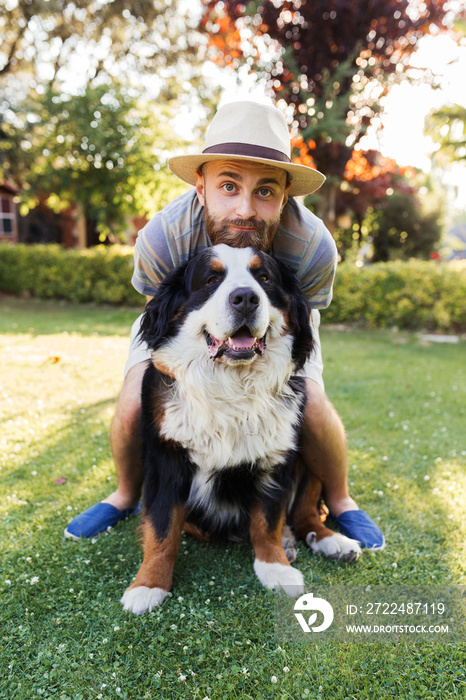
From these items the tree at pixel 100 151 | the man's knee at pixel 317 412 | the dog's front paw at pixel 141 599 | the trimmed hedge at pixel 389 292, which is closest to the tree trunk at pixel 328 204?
the trimmed hedge at pixel 389 292

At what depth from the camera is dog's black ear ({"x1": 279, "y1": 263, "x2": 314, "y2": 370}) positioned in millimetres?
2125

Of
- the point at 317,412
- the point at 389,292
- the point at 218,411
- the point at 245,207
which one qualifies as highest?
the point at 245,207

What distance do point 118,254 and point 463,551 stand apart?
35.3ft

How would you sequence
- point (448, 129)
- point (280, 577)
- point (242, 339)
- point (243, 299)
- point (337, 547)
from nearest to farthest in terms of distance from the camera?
point (243, 299) → point (242, 339) → point (280, 577) → point (337, 547) → point (448, 129)

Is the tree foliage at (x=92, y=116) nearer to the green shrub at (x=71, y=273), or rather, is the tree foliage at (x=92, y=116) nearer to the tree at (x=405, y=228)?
the green shrub at (x=71, y=273)

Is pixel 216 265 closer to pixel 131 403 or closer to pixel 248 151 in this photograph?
pixel 248 151

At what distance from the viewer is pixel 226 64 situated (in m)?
11.8

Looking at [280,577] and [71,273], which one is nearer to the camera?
[280,577]

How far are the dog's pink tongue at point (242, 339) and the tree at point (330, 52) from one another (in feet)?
31.5

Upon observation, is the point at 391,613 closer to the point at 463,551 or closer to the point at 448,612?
the point at 448,612

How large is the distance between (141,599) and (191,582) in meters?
0.26

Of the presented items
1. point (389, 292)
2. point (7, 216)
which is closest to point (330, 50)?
point (389, 292)

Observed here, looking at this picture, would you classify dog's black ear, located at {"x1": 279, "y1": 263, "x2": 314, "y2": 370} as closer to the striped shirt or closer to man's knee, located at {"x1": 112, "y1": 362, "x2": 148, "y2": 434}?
the striped shirt

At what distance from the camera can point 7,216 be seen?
19.4 meters
